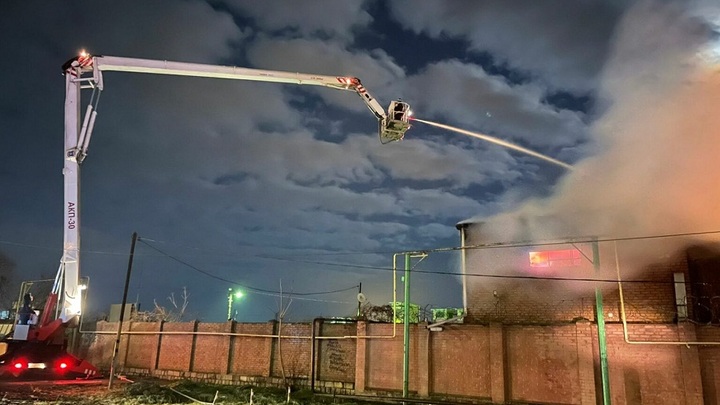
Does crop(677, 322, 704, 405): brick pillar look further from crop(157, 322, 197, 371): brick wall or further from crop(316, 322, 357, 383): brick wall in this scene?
crop(157, 322, 197, 371): brick wall

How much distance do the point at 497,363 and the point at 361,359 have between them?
500 centimetres

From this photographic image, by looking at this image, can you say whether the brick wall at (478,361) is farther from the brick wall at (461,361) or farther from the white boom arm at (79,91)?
the white boom arm at (79,91)

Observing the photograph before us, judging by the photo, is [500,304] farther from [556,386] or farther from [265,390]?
[265,390]

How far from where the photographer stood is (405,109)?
1381 cm

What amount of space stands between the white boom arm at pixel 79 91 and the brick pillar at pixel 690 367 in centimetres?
1114

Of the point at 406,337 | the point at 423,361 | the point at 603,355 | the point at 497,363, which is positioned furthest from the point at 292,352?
the point at 603,355

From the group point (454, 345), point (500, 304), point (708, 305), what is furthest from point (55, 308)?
point (708, 305)

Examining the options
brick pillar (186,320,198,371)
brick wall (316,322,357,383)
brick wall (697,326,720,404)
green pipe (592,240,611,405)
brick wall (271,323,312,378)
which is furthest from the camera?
brick pillar (186,320,198,371)

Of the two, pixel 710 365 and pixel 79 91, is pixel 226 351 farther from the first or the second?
pixel 710 365

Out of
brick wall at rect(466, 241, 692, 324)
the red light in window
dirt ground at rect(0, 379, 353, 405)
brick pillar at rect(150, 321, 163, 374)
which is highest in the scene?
the red light in window

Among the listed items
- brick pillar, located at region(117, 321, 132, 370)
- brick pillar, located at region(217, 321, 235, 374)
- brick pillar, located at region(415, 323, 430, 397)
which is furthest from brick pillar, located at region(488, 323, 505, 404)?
brick pillar, located at region(117, 321, 132, 370)

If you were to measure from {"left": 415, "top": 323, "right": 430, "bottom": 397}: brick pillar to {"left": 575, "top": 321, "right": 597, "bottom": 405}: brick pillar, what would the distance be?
480cm

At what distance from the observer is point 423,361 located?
17156mm

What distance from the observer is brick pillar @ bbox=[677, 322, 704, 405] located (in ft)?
42.3
